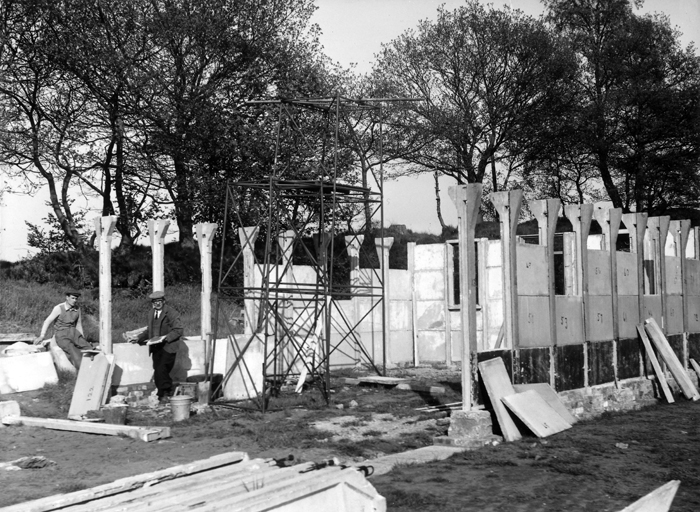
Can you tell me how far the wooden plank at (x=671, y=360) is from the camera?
15211mm

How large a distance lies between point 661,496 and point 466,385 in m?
4.03

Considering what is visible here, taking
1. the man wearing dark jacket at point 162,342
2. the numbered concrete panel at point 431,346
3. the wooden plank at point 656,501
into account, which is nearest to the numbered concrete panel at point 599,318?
the wooden plank at point 656,501

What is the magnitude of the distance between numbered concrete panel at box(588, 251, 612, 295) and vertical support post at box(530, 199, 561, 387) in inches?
58.9

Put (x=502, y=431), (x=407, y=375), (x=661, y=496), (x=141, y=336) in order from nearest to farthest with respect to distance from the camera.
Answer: (x=661, y=496)
(x=502, y=431)
(x=141, y=336)
(x=407, y=375)

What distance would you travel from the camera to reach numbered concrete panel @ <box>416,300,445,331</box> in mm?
21531

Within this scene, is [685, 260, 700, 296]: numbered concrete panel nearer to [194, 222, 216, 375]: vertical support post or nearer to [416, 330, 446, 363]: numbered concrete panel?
[416, 330, 446, 363]: numbered concrete panel

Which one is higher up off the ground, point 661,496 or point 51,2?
point 51,2

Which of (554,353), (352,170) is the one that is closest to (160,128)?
(352,170)

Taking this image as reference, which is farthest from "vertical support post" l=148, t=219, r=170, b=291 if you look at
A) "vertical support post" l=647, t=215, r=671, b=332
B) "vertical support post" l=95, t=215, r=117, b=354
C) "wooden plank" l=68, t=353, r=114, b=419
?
"vertical support post" l=647, t=215, r=671, b=332

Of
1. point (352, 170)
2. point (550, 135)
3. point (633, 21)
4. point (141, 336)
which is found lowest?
point (141, 336)

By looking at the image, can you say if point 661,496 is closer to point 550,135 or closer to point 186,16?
point 186,16

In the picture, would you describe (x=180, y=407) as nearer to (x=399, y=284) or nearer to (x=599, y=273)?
(x=599, y=273)

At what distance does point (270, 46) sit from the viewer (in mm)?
27781

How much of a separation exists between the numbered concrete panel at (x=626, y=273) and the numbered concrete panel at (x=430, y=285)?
257 inches
